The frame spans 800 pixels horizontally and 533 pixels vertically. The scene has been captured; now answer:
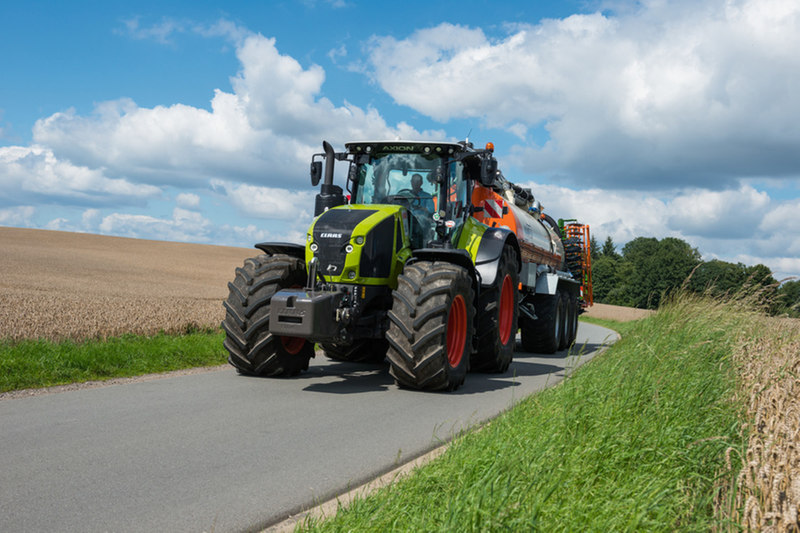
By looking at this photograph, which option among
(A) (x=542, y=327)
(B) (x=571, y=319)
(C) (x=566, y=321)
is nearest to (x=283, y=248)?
(A) (x=542, y=327)

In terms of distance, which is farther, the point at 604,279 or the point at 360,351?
the point at 604,279

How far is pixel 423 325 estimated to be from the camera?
23.5 ft

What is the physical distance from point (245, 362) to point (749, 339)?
236 inches

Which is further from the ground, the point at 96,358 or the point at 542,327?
the point at 542,327

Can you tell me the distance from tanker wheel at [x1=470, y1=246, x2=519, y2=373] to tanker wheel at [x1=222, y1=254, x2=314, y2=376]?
2626 mm

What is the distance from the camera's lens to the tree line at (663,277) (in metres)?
9.78

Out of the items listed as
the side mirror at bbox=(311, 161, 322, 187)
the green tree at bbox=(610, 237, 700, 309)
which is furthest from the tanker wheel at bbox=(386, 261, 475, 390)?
the green tree at bbox=(610, 237, 700, 309)

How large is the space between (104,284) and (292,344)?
1900 cm

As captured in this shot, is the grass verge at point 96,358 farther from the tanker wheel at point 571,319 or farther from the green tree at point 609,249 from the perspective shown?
the green tree at point 609,249

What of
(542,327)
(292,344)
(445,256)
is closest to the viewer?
(445,256)

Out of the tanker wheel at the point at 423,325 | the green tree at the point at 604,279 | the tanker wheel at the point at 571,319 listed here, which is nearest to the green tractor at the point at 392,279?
the tanker wheel at the point at 423,325

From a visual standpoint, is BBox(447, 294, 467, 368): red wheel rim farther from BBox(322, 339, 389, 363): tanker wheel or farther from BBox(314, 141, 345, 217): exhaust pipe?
BBox(314, 141, 345, 217): exhaust pipe

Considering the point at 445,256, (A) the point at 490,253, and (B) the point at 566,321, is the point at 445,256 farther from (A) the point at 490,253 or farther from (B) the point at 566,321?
(B) the point at 566,321

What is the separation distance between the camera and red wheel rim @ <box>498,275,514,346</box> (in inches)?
396
